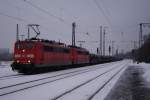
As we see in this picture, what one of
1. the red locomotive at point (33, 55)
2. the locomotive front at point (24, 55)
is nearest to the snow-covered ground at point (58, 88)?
the locomotive front at point (24, 55)

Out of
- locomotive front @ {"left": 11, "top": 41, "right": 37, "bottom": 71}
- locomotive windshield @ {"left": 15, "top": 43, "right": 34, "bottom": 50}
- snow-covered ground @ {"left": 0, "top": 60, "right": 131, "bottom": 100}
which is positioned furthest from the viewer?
locomotive windshield @ {"left": 15, "top": 43, "right": 34, "bottom": 50}

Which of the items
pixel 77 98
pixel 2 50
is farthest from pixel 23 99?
pixel 2 50

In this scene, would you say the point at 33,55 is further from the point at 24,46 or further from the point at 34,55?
the point at 24,46

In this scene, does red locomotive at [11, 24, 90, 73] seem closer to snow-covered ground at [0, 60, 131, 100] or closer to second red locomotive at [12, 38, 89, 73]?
second red locomotive at [12, 38, 89, 73]

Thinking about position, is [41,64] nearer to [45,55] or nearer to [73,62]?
[45,55]

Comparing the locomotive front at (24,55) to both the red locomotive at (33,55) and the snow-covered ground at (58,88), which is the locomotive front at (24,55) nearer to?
the red locomotive at (33,55)

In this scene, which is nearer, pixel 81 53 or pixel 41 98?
pixel 41 98

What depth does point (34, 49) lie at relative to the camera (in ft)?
95.1

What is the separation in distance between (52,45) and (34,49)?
4868mm

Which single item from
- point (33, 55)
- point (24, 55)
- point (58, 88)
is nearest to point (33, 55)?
point (33, 55)

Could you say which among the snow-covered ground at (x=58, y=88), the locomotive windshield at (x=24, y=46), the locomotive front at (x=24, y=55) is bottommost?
the snow-covered ground at (x=58, y=88)

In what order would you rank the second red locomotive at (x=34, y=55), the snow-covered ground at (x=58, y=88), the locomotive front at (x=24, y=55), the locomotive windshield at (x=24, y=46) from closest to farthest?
the snow-covered ground at (x=58, y=88), the locomotive front at (x=24, y=55), the second red locomotive at (x=34, y=55), the locomotive windshield at (x=24, y=46)

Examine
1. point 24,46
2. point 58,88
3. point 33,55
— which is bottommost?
point 58,88

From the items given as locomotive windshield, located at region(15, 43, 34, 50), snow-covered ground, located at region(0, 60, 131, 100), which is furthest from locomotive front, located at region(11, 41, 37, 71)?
snow-covered ground, located at region(0, 60, 131, 100)
